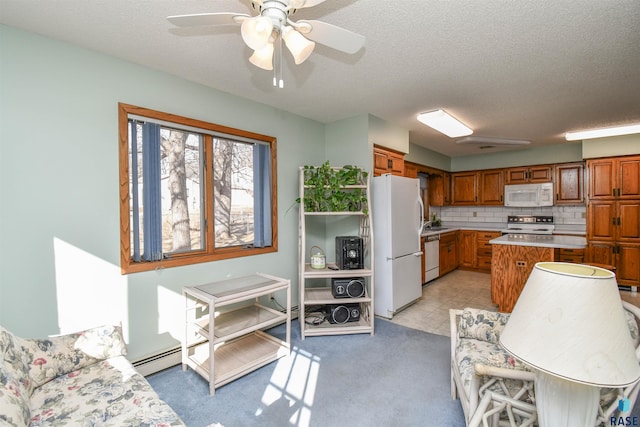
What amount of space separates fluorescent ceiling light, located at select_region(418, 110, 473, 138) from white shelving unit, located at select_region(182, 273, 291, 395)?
101 inches

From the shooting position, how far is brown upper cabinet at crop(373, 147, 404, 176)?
3729 mm

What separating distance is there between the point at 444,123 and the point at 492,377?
3179 mm

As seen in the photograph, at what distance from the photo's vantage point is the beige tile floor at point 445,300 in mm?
3394

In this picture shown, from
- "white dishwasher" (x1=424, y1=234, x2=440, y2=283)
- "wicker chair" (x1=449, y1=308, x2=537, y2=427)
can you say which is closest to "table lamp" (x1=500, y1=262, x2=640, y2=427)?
"wicker chair" (x1=449, y1=308, x2=537, y2=427)

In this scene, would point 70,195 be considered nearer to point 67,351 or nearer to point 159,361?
point 67,351

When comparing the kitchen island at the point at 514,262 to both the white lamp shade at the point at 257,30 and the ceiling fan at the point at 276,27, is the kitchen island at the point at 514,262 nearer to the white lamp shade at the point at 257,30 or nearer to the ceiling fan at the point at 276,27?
the ceiling fan at the point at 276,27

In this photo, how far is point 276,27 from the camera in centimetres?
139

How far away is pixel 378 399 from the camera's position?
2.04 metres

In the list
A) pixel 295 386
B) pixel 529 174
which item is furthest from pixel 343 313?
pixel 529 174

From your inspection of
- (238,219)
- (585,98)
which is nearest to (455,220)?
(585,98)

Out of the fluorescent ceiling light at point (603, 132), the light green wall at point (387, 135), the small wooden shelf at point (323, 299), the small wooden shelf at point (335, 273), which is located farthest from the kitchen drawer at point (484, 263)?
the small wooden shelf at point (335, 273)

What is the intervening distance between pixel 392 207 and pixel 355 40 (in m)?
2.22

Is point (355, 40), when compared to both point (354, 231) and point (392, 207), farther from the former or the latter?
point (354, 231)

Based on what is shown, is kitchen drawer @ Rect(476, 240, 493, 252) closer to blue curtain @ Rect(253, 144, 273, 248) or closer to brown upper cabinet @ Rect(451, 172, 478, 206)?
brown upper cabinet @ Rect(451, 172, 478, 206)
